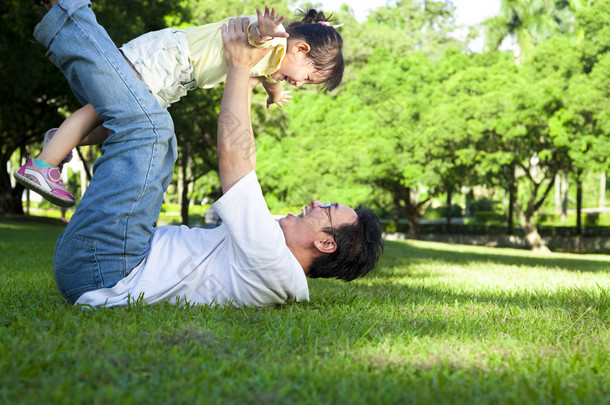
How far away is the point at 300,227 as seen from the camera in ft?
11.2

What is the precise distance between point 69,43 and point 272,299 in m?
1.71

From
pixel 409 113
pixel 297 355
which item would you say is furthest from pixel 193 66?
pixel 409 113

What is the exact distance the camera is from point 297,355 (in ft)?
7.57

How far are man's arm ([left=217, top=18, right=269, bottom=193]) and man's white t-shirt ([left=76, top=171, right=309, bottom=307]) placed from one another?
0.08 metres

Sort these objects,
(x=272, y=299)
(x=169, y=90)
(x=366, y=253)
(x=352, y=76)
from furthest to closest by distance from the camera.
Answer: (x=352, y=76)
(x=169, y=90)
(x=366, y=253)
(x=272, y=299)

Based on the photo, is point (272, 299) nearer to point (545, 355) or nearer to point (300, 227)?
point (300, 227)

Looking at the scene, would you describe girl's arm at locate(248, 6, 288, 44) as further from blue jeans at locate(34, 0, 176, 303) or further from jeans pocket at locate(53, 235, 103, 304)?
jeans pocket at locate(53, 235, 103, 304)

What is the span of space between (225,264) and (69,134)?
1.17m

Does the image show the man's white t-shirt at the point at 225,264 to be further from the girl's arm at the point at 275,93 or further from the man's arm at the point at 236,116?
the girl's arm at the point at 275,93

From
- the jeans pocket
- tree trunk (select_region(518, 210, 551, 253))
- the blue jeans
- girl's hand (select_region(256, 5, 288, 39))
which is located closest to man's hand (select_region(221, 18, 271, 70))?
girl's hand (select_region(256, 5, 288, 39))

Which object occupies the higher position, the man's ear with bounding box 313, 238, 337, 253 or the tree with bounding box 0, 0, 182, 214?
the tree with bounding box 0, 0, 182, 214

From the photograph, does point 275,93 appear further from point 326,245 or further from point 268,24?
point 326,245

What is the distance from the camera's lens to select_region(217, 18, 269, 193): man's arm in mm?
2889

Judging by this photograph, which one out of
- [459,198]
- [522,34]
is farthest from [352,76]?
[459,198]
